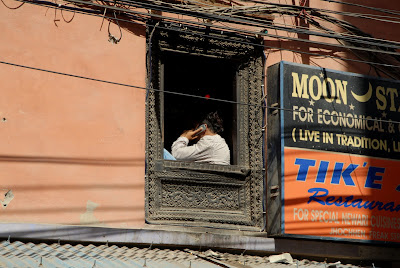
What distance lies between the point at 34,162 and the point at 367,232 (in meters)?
3.90

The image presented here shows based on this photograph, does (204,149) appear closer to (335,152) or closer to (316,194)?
(316,194)

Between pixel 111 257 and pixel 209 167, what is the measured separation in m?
1.86

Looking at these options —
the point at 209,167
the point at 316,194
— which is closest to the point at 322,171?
the point at 316,194

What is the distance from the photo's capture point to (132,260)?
7.95 metres

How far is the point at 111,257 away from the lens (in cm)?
793

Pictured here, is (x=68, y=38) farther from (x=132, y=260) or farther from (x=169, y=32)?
(x=132, y=260)

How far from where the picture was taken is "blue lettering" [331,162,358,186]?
9.62 m

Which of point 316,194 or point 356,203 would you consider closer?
point 316,194

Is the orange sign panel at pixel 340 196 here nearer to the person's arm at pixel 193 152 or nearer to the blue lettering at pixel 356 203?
the blue lettering at pixel 356 203

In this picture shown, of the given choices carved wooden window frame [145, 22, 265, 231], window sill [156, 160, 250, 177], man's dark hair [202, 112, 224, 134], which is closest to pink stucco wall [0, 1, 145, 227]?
carved wooden window frame [145, 22, 265, 231]

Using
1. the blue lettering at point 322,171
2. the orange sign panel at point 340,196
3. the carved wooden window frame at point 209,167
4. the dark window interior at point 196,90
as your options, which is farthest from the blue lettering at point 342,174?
the dark window interior at point 196,90

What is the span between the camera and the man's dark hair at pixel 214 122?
32.6 ft

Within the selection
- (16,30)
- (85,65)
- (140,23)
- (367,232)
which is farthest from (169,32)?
(367,232)

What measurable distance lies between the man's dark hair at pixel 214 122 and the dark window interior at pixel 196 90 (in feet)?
0.44
